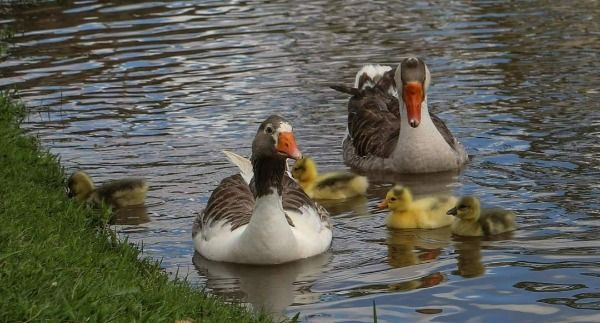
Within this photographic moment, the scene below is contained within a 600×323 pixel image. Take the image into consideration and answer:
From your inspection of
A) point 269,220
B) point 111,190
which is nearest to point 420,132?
point 111,190

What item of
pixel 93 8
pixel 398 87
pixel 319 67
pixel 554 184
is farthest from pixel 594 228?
pixel 93 8

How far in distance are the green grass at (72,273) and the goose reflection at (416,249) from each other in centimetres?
186

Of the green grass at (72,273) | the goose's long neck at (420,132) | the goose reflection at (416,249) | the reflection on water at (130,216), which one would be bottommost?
the goose reflection at (416,249)

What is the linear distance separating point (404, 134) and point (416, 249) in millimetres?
3490

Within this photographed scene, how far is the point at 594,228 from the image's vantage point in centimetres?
1033

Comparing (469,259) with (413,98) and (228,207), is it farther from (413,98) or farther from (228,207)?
(413,98)

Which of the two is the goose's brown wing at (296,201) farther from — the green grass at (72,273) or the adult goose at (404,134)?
the adult goose at (404,134)

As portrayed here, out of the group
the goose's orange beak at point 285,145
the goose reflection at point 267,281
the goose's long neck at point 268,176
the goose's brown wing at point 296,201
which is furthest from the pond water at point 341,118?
the goose's orange beak at point 285,145

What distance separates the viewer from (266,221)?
10.0m

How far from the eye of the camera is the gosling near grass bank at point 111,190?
11.6m

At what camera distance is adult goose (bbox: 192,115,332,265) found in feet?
32.9

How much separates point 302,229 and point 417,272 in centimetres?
125

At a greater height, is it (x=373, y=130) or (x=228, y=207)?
(x=228, y=207)

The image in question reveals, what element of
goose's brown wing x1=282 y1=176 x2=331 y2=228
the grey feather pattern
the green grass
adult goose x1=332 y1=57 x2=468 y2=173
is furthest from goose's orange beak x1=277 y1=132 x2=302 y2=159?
the grey feather pattern
